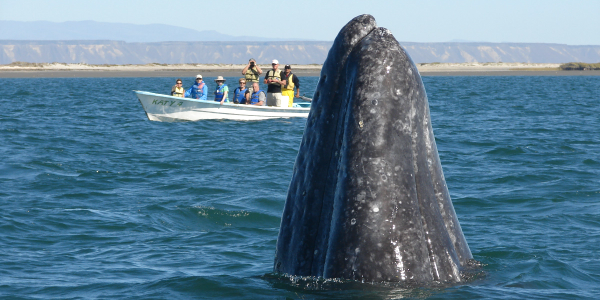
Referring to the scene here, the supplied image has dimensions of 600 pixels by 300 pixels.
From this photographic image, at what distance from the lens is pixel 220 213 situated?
9734 millimetres

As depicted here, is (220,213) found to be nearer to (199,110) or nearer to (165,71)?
(199,110)

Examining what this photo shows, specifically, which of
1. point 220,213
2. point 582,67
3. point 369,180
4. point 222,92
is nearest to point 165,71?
point 582,67

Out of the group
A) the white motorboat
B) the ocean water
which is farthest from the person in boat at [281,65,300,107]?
the ocean water

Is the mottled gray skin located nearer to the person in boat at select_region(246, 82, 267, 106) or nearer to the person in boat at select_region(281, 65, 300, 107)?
the person in boat at select_region(281, 65, 300, 107)

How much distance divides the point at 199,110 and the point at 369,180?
20910mm

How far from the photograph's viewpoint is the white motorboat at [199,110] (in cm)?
2417

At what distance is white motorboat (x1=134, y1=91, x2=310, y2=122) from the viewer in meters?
24.2

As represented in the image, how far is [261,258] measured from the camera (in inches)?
285

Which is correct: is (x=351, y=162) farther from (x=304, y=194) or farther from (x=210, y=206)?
(x=210, y=206)

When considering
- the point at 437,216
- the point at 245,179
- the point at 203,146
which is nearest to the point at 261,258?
the point at 437,216

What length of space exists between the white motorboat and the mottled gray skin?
778 inches

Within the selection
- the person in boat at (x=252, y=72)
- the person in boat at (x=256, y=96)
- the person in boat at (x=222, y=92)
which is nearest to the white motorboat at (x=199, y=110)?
the person in boat at (x=222, y=92)

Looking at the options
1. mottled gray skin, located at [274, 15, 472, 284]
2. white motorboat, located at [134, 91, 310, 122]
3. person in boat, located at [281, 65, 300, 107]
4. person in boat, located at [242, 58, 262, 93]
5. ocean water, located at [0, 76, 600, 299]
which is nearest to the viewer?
mottled gray skin, located at [274, 15, 472, 284]

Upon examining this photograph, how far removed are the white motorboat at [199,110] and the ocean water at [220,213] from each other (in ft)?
10.3
